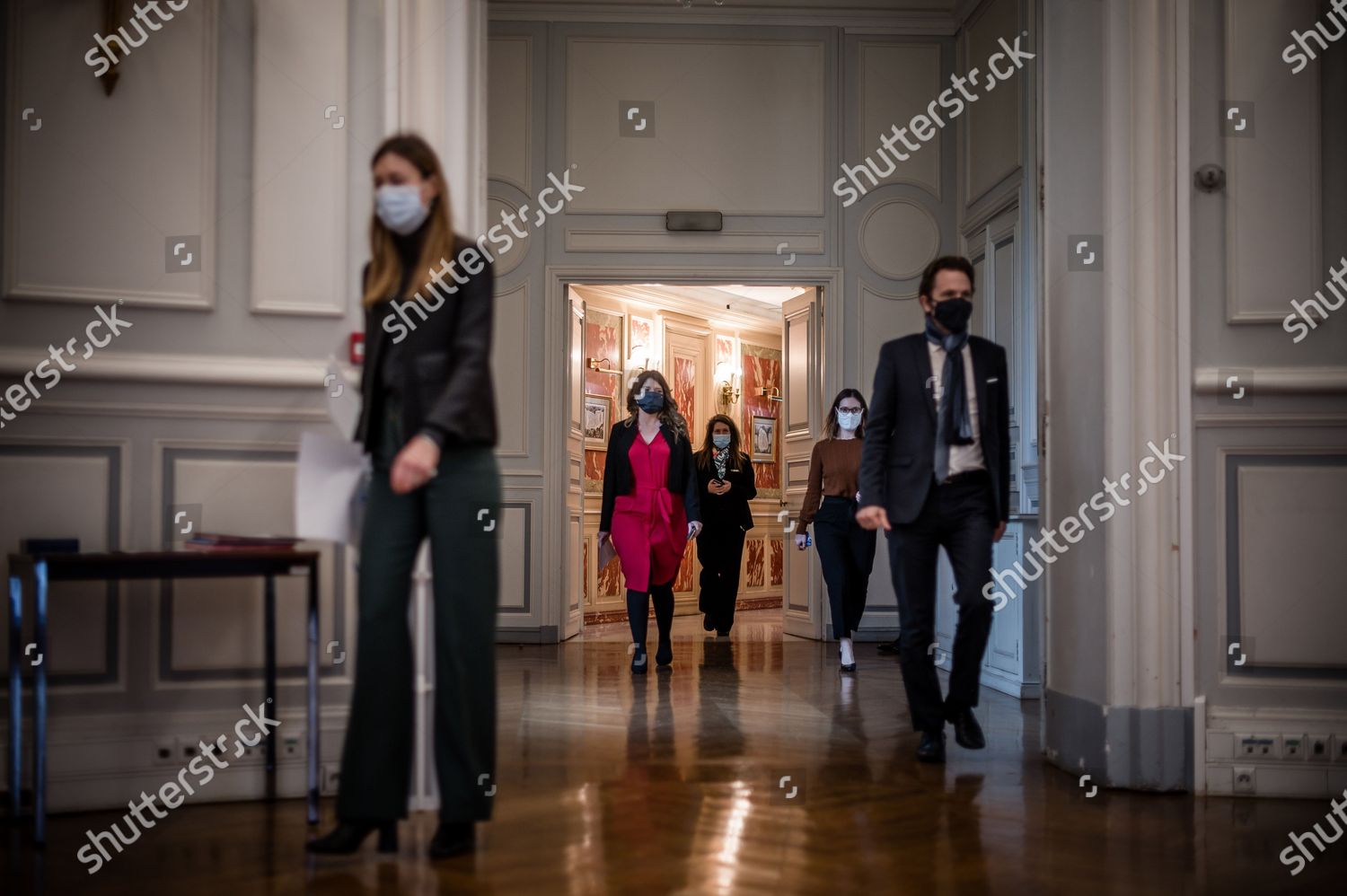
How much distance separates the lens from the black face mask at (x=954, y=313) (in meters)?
3.59

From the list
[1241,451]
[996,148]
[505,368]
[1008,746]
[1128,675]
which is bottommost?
[1008,746]

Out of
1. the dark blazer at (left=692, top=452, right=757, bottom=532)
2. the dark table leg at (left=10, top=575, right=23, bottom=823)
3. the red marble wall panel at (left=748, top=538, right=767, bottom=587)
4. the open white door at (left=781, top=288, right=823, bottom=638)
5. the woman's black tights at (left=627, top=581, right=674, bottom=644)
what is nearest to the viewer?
the dark table leg at (left=10, top=575, right=23, bottom=823)

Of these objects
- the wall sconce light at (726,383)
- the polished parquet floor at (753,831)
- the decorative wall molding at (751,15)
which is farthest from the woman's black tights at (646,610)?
the wall sconce light at (726,383)

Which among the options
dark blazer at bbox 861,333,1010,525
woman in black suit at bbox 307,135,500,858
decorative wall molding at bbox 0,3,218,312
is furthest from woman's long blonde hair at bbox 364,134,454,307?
dark blazer at bbox 861,333,1010,525

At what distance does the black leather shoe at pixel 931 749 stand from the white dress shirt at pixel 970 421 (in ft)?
2.74

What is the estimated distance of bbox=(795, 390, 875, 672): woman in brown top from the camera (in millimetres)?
6113

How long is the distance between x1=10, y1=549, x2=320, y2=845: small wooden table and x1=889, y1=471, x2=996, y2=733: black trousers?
68.1 inches

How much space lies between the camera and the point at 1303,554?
344 centimetres

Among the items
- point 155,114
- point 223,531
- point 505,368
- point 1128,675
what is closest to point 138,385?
point 223,531

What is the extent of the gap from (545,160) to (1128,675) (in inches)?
207

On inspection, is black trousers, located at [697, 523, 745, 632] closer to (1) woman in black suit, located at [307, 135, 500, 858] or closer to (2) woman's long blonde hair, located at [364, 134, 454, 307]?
(1) woman in black suit, located at [307, 135, 500, 858]

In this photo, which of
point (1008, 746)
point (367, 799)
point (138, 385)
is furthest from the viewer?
point (1008, 746)

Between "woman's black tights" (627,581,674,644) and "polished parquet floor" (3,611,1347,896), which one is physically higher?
"woman's black tights" (627,581,674,644)

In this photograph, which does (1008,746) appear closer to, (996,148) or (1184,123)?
(1184,123)
